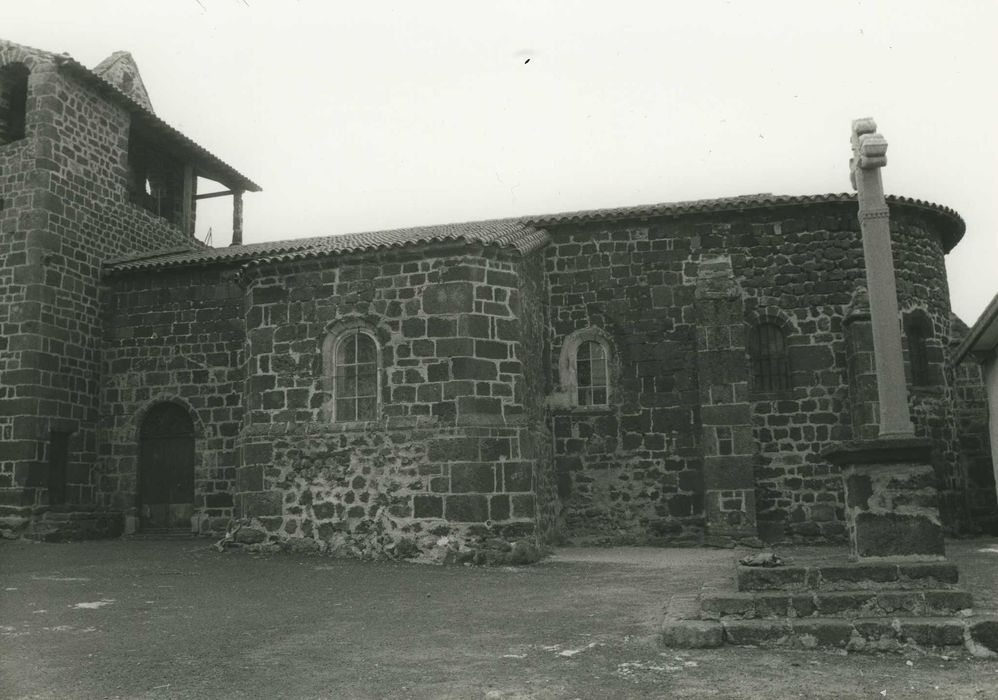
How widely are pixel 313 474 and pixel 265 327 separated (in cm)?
247

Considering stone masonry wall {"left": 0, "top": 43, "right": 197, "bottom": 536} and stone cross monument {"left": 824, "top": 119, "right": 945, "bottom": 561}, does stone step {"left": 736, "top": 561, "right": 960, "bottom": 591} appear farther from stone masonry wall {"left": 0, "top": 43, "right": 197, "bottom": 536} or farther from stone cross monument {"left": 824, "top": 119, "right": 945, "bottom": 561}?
stone masonry wall {"left": 0, "top": 43, "right": 197, "bottom": 536}

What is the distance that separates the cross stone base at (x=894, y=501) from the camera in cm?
671

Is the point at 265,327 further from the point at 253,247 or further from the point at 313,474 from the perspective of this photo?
the point at 253,247

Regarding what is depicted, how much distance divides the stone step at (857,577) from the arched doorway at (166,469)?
12016 millimetres

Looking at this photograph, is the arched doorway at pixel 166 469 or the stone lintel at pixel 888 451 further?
the arched doorway at pixel 166 469

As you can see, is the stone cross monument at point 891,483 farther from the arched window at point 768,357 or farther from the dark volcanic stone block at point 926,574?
the arched window at point 768,357

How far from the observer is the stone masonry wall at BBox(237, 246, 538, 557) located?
39.5 ft

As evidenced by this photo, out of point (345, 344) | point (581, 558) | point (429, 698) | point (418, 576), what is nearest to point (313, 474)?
point (345, 344)

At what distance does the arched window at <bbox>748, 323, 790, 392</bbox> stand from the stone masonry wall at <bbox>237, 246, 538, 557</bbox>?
4.16 metres

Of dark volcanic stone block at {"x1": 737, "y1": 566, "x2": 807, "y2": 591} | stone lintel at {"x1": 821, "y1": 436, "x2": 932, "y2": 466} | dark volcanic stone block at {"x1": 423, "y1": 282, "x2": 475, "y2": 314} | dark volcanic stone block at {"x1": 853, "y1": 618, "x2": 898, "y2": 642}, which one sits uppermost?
dark volcanic stone block at {"x1": 423, "y1": 282, "x2": 475, "y2": 314}

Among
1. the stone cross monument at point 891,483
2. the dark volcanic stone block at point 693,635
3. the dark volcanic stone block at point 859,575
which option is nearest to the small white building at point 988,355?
the stone cross monument at point 891,483

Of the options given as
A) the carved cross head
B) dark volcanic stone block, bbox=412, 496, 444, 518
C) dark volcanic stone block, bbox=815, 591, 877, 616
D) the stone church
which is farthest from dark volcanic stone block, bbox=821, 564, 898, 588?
dark volcanic stone block, bbox=412, 496, 444, 518

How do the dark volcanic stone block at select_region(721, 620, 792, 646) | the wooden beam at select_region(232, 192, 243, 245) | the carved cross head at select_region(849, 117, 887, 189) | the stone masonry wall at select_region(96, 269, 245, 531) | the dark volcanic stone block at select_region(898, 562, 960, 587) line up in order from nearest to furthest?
the dark volcanic stone block at select_region(721, 620, 792, 646)
the dark volcanic stone block at select_region(898, 562, 960, 587)
the carved cross head at select_region(849, 117, 887, 189)
the stone masonry wall at select_region(96, 269, 245, 531)
the wooden beam at select_region(232, 192, 243, 245)

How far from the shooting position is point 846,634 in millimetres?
5969
